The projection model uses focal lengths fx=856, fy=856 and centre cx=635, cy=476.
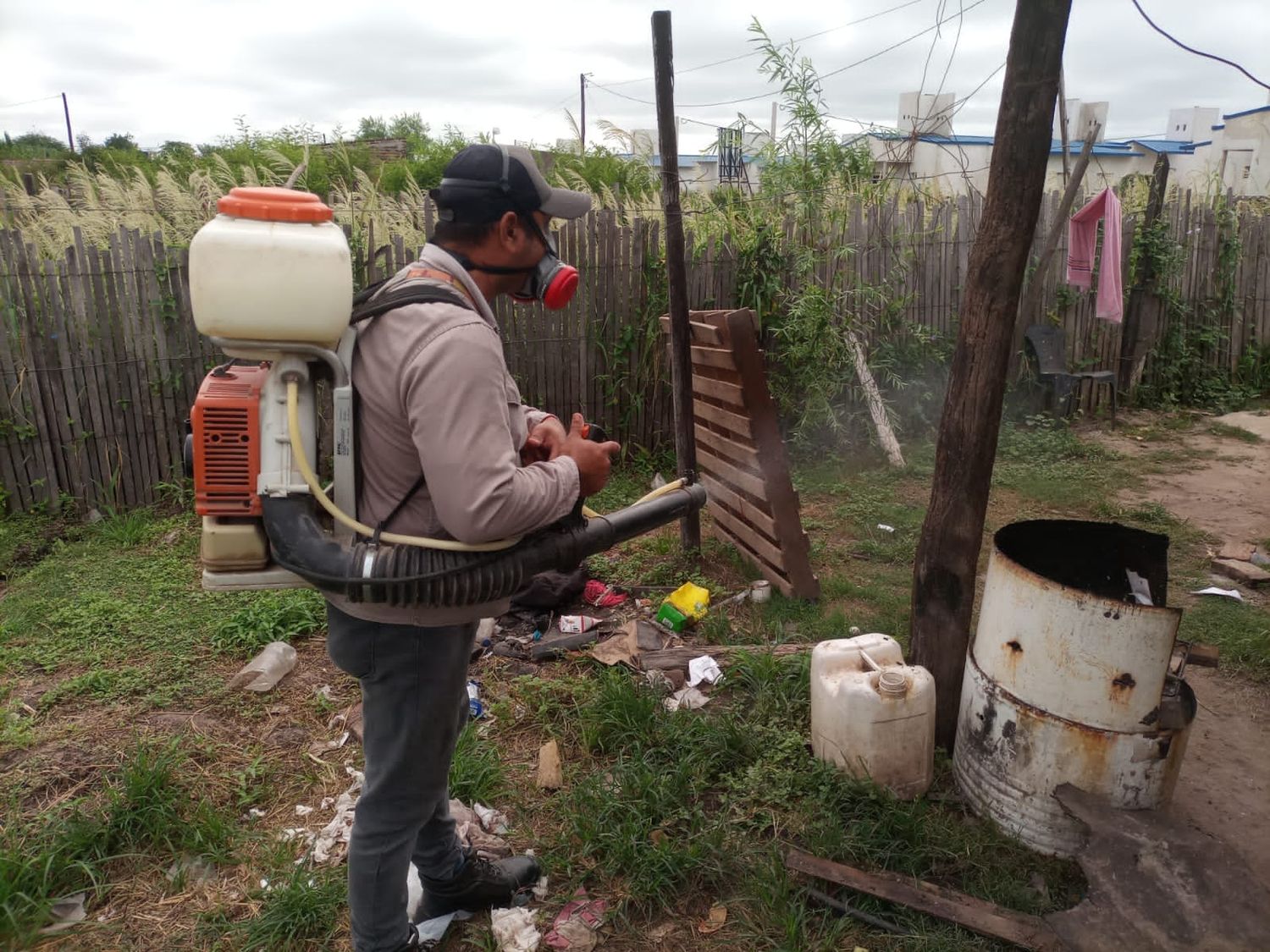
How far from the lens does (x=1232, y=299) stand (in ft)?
29.4

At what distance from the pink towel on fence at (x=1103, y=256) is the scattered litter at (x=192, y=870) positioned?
7.82 meters

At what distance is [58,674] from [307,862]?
6.71 feet

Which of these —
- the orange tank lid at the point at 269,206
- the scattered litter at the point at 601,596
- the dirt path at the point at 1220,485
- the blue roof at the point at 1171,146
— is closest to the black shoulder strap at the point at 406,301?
the orange tank lid at the point at 269,206

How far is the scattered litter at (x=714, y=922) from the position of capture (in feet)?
8.33

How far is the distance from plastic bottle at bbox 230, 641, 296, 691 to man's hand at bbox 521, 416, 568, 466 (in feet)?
8.02

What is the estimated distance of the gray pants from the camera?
1981mm

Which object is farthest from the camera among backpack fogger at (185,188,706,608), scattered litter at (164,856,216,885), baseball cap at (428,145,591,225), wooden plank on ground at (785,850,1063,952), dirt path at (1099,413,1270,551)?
dirt path at (1099,413,1270,551)

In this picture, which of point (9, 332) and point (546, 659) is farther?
point (9, 332)

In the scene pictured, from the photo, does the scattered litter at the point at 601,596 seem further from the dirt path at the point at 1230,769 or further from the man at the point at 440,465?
the dirt path at the point at 1230,769

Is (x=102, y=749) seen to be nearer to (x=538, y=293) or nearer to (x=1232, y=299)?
(x=538, y=293)

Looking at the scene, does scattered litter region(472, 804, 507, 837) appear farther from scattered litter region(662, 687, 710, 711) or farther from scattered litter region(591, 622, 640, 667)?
scattered litter region(591, 622, 640, 667)

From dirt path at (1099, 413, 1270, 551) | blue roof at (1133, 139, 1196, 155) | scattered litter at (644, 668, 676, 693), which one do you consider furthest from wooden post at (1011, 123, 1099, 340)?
blue roof at (1133, 139, 1196, 155)

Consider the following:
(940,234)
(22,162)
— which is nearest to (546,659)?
(940,234)

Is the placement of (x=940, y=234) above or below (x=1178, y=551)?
above
